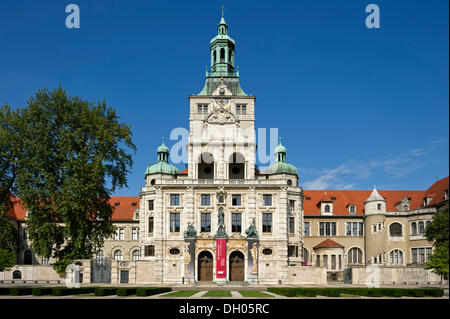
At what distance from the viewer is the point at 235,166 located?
72.4 metres

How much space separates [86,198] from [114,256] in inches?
1560

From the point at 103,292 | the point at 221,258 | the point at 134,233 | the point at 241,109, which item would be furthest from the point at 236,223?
the point at 103,292

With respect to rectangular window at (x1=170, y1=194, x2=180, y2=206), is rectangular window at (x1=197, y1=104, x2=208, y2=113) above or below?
above

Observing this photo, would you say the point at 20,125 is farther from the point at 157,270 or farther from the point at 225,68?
the point at 225,68

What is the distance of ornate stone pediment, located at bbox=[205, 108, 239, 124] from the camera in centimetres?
7012

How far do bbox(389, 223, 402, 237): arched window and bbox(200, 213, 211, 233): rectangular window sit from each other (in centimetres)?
2705

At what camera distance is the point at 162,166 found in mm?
78188

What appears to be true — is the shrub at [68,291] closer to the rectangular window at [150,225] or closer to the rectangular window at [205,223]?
the rectangular window at [205,223]

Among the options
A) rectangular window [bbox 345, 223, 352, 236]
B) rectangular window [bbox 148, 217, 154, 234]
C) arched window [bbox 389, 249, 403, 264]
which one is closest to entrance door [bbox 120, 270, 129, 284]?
rectangular window [bbox 148, 217, 154, 234]

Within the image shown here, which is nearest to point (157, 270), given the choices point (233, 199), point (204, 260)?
point (204, 260)

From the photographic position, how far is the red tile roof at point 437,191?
2734 inches

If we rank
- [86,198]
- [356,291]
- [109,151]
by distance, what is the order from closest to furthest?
1. [356,291]
2. [86,198]
3. [109,151]

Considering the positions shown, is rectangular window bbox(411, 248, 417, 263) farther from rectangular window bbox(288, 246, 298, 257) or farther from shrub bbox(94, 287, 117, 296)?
shrub bbox(94, 287, 117, 296)

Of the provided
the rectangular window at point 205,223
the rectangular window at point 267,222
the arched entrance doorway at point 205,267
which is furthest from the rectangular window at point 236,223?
the arched entrance doorway at point 205,267
